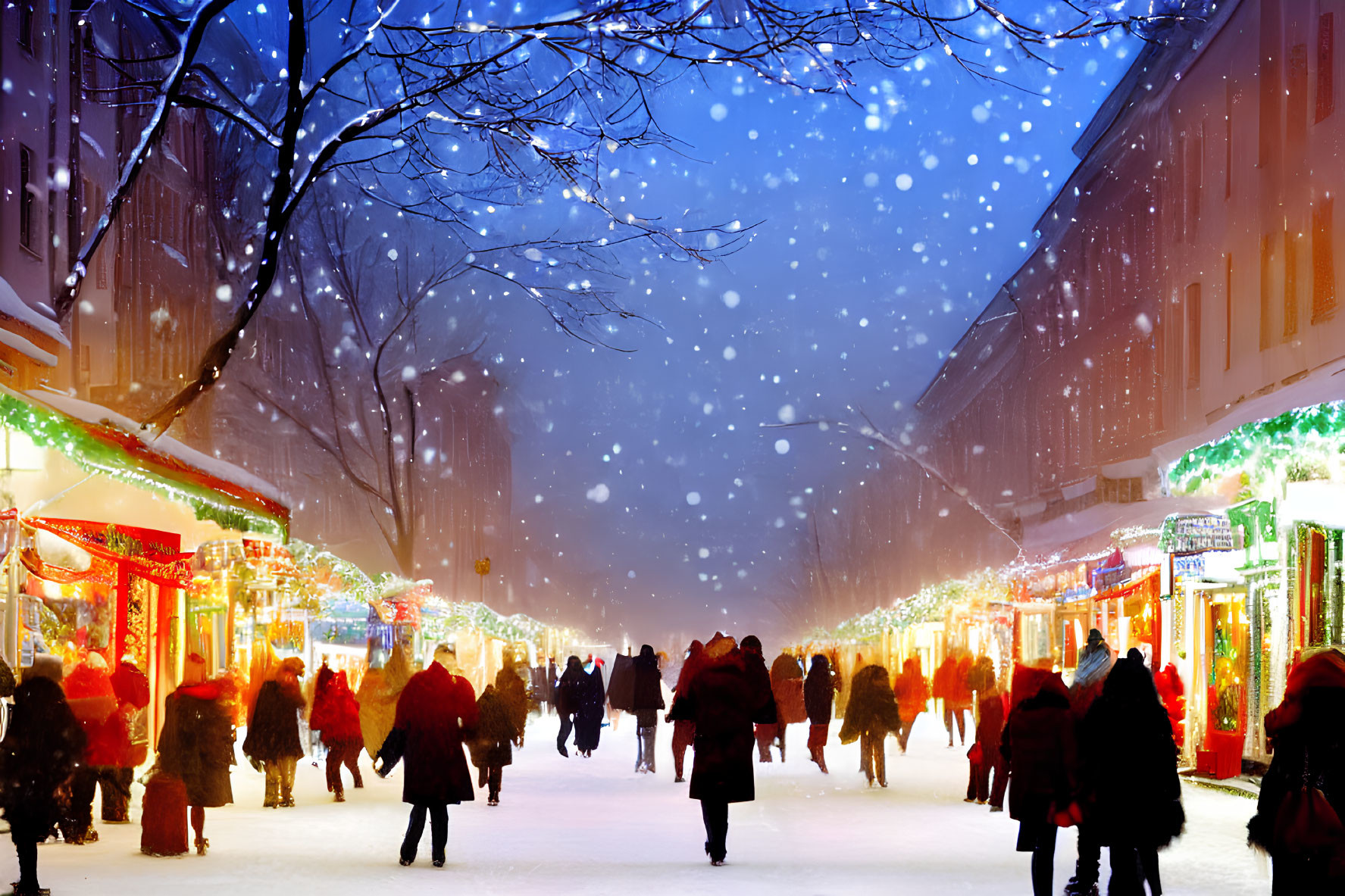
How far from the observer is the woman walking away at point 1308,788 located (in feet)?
21.0

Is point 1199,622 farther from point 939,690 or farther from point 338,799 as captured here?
point 338,799

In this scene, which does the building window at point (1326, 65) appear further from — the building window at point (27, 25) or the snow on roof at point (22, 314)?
the building window at point (27, 25)

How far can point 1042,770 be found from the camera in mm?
8875

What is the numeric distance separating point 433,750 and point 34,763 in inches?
103

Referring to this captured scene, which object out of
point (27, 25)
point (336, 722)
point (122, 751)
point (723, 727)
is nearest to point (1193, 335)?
point (336, 722)

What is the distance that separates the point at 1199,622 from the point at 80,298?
1943 centimetres

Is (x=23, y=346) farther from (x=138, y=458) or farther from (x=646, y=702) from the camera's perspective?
(x=646, y=702)

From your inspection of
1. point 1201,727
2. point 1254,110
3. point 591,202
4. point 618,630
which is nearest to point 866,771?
point 1201,727

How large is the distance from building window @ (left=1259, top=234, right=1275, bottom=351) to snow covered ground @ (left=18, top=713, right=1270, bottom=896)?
480 inches

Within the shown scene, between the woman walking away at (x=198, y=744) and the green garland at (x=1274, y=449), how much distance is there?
9.49 meters

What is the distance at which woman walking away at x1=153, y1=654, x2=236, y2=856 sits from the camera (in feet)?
38.5

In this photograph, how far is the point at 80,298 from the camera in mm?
27578

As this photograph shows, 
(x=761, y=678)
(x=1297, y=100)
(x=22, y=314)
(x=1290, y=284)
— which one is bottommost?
(x=761, y=678)

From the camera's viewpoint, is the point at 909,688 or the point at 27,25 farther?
the point at 909,688
